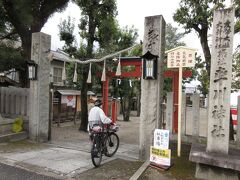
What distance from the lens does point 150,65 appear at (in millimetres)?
7867

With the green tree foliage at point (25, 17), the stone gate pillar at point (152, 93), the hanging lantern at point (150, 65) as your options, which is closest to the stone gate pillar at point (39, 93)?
the green tree foliage at point (25, 17)

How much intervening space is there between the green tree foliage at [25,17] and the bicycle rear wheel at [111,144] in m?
6.18

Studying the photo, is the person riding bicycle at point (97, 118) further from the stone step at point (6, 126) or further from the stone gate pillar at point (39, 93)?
the stone step at point (6, 126)

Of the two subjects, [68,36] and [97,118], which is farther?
[68,36]

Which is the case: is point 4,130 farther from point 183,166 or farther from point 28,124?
point 183,166

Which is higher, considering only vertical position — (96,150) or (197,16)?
(197,16)

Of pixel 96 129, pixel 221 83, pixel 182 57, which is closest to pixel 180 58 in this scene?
pixel 182 57

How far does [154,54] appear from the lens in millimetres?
8070

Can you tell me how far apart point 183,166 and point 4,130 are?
6.80 metres

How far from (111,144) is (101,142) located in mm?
1084

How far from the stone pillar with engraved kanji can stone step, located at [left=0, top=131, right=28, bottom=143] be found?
23.9 ft

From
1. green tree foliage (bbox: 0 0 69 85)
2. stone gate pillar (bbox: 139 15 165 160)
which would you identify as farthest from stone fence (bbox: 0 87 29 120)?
stone gate pillar (bbox: 139 15 165 160)

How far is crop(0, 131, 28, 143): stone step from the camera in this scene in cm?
995

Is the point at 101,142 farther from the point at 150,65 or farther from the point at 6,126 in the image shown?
the point at 6,126
